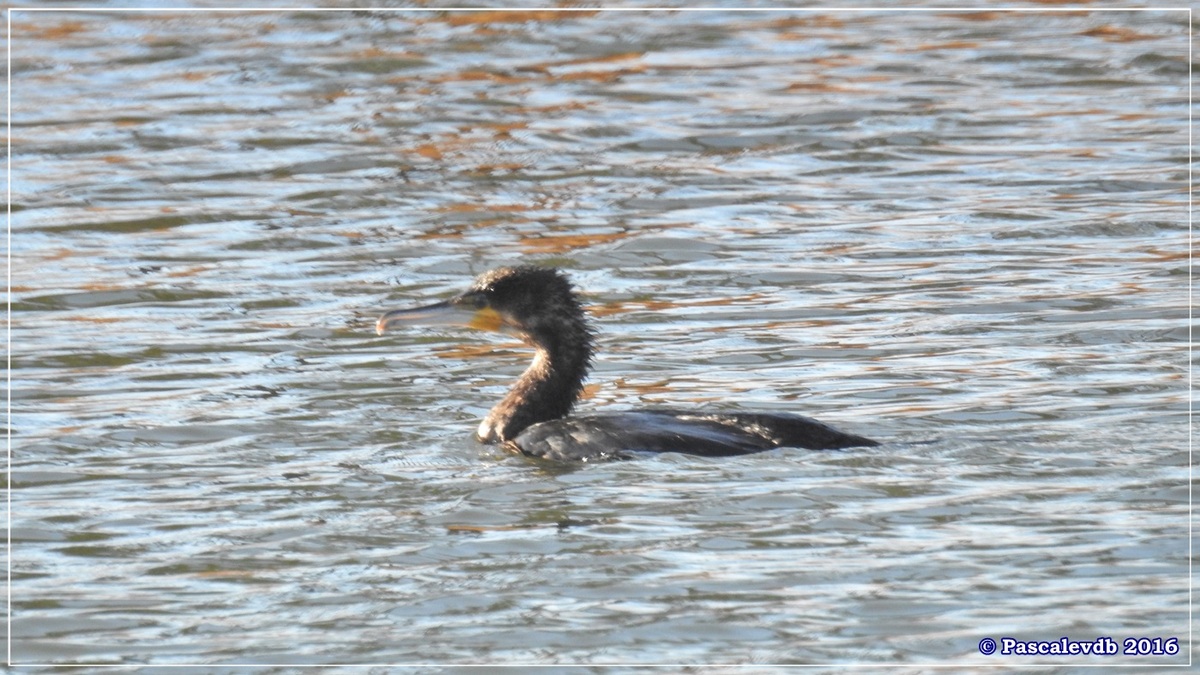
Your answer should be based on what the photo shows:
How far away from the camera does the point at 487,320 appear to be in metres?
9.80

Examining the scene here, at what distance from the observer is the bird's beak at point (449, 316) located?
9.72 metres

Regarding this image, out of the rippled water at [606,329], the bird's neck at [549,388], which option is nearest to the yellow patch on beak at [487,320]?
the bird's neck at [549,388]

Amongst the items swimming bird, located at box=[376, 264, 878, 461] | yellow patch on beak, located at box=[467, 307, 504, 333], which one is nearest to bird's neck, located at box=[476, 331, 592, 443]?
swimming bird, located at box=[376, 264, 878, 461]

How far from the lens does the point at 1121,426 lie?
895 cm

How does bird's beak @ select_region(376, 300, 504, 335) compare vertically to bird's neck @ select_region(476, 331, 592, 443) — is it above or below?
above

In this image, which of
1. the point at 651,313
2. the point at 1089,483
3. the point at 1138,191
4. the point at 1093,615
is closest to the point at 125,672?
the point at 1093,615

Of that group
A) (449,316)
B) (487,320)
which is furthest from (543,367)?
(449,316)

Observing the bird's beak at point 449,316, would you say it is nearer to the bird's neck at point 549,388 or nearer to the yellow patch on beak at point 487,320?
the yellow patch on beak at point 487,320

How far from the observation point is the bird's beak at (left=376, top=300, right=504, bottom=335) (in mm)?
9719

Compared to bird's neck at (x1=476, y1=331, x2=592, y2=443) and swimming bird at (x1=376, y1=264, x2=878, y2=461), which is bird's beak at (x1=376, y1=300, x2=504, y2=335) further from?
bird's neck at (x1=476, y1=331, x2=592, y2=443)

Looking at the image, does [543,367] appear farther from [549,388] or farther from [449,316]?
[449,316]

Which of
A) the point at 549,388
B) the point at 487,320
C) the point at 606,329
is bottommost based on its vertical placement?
the point at 606,329

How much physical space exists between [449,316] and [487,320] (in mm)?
179

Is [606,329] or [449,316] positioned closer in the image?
[449,316]
